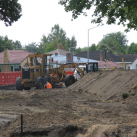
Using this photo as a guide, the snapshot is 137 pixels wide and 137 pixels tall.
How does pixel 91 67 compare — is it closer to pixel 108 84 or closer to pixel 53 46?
pixel 108 84

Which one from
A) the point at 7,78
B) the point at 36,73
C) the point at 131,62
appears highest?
the point at 131,62

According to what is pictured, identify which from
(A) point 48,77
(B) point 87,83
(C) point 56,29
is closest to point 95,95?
(B) point 87,83

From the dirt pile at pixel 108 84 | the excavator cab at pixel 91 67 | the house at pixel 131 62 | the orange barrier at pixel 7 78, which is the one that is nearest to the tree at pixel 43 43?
the house at pixel 131 62

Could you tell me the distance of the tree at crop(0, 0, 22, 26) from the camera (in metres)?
17.9

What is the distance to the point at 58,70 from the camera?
25297mm

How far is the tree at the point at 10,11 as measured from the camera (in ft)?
58.6

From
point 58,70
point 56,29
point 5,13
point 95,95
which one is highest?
point 56,29

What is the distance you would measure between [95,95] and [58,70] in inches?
327

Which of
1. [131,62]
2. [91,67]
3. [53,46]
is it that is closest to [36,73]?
[91,67]

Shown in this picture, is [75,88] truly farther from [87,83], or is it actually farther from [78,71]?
[78,71]

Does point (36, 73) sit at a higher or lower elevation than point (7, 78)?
higher

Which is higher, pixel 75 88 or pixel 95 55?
pixel 95 55

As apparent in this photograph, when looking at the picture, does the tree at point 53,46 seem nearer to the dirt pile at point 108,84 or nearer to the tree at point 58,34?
the tree at point 58,34

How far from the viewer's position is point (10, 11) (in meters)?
18.6
